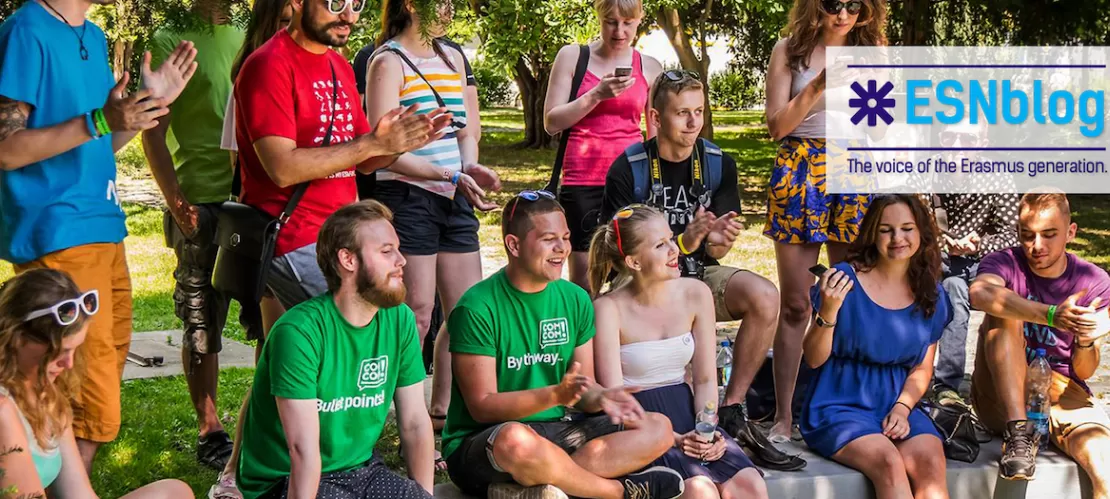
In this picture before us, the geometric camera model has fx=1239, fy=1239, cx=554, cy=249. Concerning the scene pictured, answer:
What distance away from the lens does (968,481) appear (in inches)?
188

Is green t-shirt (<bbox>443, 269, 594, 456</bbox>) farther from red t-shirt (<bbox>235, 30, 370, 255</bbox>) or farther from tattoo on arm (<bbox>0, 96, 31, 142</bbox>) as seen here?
tattoo on arm (<bbox>0, 96, 31, 142</bbox>)

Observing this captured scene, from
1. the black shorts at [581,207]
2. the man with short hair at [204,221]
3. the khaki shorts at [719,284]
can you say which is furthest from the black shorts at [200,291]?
the khaki shorts at [719,284]

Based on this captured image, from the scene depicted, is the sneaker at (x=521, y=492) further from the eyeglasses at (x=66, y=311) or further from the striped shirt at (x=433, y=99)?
the eyeglasses at (x=66, y=311)

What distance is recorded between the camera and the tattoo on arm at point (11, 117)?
3.44 m

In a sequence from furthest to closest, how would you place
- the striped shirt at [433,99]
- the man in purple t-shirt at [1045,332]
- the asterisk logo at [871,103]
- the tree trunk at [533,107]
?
1. the tree trunk at [533,107]
2. the asterisk logo at [871,103]
3. the striped shirt at [433,99]
4. the man in purple t-shirt at [1045,332]

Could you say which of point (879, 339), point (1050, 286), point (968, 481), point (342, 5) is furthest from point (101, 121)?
point (1050, 286)

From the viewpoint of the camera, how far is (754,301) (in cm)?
483

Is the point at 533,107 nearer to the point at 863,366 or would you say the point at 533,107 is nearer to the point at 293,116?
the point at 863,366

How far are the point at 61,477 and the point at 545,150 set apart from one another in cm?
2168

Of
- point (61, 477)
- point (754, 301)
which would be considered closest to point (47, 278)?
point (61, 477)

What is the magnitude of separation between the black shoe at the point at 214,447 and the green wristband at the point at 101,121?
1880 millimetres

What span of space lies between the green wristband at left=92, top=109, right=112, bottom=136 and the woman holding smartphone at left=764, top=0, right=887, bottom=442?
269 cm

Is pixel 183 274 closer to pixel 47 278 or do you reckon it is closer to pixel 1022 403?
pixel 47 278

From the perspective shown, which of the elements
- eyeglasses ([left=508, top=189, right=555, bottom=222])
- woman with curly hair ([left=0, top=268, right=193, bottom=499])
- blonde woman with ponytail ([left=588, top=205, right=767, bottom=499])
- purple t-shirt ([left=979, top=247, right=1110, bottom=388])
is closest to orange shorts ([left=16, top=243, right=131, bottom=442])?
woman with curly hair ([left=0, top=268, right=193, bottom=499])
